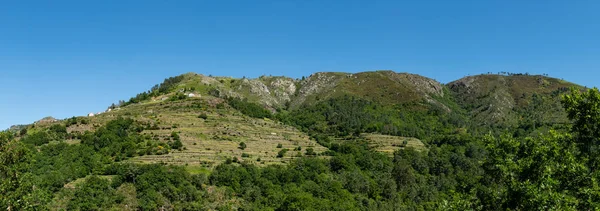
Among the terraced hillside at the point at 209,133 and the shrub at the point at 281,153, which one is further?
the shrub at the point at 281,153

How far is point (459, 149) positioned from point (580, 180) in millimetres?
159743

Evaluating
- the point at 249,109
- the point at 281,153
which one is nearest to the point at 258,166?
the point at 281,153

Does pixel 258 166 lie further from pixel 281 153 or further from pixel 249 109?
pixel 249 109

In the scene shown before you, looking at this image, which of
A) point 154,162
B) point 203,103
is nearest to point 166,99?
point 203,103

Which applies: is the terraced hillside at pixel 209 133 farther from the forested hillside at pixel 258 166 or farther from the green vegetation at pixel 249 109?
the green vegetation at pixel 249 109

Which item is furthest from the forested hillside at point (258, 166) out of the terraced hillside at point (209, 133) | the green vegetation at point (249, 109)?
the green vegetation at point (249, 109)

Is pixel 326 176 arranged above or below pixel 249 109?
below

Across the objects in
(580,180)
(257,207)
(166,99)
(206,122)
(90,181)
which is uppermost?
(166,99)

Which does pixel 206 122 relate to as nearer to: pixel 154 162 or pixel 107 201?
pixel 154 162

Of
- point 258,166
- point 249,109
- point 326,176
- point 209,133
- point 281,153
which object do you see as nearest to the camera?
point 258,166

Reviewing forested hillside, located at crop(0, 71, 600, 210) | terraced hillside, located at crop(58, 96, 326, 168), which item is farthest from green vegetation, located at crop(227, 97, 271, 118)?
terraced hillside, located at crop(58, 96, 326, 168)

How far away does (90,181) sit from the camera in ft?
281

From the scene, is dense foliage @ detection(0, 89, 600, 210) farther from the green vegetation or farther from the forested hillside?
the green vegetation

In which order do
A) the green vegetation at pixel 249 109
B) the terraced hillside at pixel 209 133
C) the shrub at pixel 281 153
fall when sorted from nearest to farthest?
1. the terraced hillside at pixel 209 133
2. the shrub at pixel 281 153
3. the green vegetation at pixel 249 109
